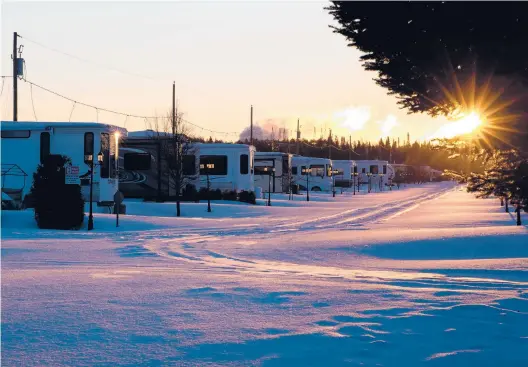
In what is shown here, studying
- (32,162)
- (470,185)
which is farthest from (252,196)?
(470,185)

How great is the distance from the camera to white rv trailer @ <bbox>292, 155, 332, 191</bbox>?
5550 centimetres

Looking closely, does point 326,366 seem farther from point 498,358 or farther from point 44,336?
point 44,336

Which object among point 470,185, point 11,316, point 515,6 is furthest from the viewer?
point 470,185

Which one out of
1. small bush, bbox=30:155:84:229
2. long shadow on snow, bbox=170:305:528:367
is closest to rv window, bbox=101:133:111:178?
small bush, bbox=30:155:84:229

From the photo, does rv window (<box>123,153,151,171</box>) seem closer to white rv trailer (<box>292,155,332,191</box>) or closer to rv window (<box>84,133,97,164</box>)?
rv window (<box>84,133,97,164</box>)

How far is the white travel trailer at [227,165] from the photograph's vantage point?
3741 cm

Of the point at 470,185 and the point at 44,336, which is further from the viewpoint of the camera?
the point at 470,185

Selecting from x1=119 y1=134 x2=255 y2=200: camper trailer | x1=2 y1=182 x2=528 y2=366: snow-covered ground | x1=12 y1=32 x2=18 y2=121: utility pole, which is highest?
x1=12 y1=32 x2=18 y2=121: utility pole

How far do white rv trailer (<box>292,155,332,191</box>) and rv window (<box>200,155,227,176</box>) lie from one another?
17.3 m

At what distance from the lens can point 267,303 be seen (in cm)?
773

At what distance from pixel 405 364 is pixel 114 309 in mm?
3567

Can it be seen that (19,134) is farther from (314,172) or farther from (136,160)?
(314,172)

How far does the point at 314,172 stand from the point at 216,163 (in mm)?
19752

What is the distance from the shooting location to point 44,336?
20.0ft
